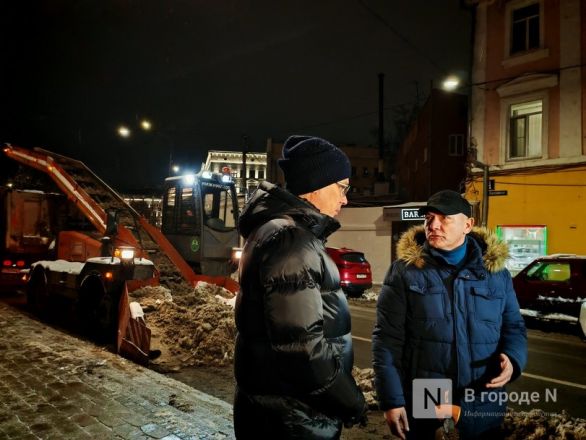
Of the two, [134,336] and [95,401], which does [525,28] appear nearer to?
[134,336]

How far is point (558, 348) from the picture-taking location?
345 inches

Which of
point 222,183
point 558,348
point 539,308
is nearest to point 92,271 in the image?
point 222,183

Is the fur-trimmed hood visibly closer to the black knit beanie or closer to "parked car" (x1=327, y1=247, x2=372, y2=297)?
the black knit beanie

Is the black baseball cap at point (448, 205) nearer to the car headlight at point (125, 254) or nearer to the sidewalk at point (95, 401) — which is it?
the sidewalk at point (95, 401)

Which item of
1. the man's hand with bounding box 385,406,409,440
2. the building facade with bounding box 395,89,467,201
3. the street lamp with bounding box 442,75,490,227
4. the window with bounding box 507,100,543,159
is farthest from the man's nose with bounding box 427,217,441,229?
the building facade with bounding box 395,89,467,201

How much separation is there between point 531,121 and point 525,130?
1.21 ft

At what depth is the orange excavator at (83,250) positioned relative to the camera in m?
7.40

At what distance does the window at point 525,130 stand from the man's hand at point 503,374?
599 inches

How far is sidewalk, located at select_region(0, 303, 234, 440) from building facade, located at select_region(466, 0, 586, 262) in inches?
500

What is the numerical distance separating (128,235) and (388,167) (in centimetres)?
4621

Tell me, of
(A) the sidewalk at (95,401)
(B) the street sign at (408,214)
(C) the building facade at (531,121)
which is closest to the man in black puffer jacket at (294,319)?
(A) the sidewalk at (95,401)

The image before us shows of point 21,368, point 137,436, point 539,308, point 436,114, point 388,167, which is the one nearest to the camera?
point 137,436

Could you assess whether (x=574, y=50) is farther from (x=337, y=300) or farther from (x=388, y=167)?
(x=388, y=167)

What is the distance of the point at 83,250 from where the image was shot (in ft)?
32.4
